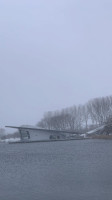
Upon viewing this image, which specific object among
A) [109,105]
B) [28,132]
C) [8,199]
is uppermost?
[109,105]

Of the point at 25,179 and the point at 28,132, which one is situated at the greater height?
the point at 28,132

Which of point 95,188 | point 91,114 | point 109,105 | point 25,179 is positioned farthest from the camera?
point 91,114

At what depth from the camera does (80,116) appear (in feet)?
346

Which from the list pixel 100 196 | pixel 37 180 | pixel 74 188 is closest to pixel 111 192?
pixel 100 196

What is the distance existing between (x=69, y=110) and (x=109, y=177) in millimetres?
95722

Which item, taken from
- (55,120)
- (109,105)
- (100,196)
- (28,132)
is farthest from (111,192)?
(55,120)

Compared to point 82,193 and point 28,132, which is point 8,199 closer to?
point 82,193

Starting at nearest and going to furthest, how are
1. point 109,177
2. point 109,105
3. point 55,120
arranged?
point 109,177 < point 109,105 < point 55,120

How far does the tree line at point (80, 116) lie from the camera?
95150mm

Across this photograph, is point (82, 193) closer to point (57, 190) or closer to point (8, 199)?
point (57, 190)

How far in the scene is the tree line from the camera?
95.2 meters

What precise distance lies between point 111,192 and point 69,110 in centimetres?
9853

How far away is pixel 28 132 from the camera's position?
272 ft

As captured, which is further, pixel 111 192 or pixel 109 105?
pixel 109 105
